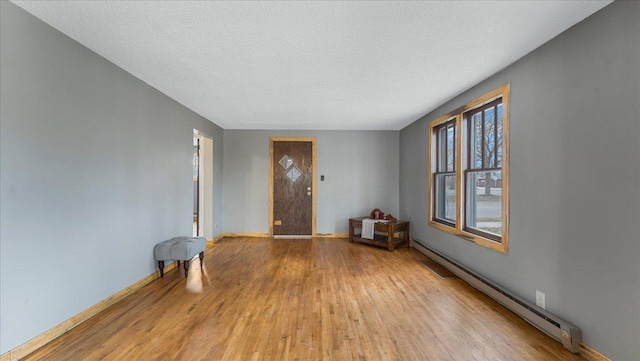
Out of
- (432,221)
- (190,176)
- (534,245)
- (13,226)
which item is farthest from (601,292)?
(190,176)

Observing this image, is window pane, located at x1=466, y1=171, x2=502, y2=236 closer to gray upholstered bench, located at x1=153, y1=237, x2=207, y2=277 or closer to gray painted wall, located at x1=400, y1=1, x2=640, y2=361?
gray painted wall, located at x1=400, y1=1, x2=640, y2=361

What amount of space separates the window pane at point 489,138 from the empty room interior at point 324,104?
0.08 feet

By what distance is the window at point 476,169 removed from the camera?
304 cm

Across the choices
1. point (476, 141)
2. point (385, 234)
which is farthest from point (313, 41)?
point (385, 234)

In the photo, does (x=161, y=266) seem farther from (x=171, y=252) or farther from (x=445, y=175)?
(x=445, y=175)

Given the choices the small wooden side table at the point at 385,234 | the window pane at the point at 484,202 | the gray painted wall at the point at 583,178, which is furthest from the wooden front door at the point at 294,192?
the gray painted wall at the point at 583,178

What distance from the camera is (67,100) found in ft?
7.82

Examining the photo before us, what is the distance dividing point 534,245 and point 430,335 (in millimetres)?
1250

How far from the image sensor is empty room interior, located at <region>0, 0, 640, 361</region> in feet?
6.31

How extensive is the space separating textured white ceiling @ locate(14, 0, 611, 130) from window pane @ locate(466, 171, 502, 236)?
1172mm

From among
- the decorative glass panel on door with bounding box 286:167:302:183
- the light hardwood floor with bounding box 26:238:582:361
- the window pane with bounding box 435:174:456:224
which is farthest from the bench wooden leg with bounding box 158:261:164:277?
the window pane with bounding box 435:174:456:224

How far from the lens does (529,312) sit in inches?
96.7

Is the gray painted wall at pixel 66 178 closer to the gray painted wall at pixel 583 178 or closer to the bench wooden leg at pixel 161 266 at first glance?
the bench wooden leg at pixel 161 266

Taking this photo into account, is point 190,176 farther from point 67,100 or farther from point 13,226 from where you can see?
point 13,226
